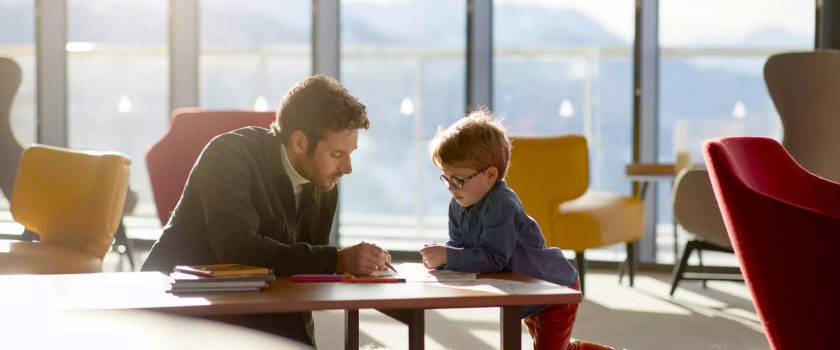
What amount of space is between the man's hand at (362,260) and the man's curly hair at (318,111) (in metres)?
0.33

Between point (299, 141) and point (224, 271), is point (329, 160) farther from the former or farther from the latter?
point (224, 271)

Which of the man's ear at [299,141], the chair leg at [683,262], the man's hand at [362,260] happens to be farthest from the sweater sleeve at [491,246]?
the chair leg at [683,262]

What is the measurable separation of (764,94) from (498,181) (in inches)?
161

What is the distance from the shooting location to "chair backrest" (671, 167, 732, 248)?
179 inches


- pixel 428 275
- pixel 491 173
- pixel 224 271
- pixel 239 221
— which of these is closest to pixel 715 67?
pixel 491 173

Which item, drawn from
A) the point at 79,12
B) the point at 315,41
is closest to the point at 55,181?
the point at 315,41

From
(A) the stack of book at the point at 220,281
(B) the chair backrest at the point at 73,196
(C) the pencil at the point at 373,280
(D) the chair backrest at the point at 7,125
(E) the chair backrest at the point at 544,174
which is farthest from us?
(D) the chair backrest at the point at 7,125

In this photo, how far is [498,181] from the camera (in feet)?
7.57

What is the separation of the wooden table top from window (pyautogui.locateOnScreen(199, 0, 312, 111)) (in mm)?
4773

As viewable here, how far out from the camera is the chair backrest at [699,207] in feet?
14.9

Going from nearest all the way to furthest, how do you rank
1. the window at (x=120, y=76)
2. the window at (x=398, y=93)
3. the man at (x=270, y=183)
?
the man at (x=270, y=183) < the window at (x=398, y=93) < the window at (x=120, y=76)

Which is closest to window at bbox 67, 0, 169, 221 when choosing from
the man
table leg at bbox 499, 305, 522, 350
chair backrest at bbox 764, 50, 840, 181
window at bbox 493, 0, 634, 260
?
window at bbox 493, 0, 634, 260

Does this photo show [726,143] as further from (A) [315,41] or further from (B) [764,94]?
(A) [315,41]

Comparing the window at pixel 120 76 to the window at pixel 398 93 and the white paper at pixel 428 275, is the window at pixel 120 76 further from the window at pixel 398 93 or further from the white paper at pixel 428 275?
the white paper at pixel 428 275
